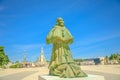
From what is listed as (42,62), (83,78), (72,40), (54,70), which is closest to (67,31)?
(72,40)

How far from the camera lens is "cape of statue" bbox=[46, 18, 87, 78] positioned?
34.5 ft

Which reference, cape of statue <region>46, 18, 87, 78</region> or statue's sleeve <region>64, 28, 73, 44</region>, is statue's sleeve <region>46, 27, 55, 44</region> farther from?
statue's sleeve <region>64, 28, 73, 44</region>

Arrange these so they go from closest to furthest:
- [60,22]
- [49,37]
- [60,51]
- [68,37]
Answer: [60,51] < [68,37] < [49,37] < [60,22]

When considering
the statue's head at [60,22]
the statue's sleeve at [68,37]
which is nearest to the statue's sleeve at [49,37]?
the statue's head at [60,22]

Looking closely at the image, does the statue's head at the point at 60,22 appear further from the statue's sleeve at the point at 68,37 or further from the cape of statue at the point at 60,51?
the statue's sleeve at the point at 68,37

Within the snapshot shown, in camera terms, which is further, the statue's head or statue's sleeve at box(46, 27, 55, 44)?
the statue's head

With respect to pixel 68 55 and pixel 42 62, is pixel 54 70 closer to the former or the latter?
pixel 68 55

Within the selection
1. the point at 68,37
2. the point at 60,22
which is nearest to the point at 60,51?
the point at 68,37

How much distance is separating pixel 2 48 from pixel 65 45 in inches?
1690

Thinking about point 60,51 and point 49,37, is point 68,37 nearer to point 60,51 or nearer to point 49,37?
point 60,51

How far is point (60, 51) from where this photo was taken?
11.3 metres

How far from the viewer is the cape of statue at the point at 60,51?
34.5 ft

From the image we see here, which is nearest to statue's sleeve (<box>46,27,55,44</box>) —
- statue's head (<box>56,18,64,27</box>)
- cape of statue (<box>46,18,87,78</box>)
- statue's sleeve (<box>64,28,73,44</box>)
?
cape of statue (<box>46,18,87,78</box>)

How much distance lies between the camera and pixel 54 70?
11.0 m
